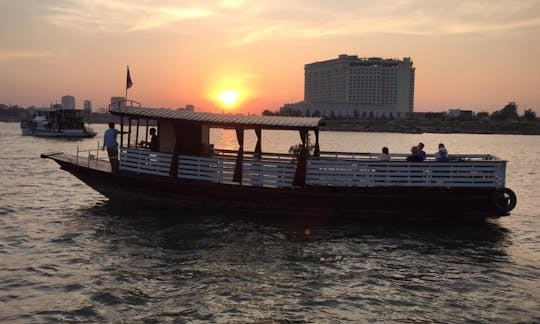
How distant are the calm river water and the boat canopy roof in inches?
126

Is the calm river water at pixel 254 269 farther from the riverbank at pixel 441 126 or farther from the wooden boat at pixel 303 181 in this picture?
the riverbank at pixel 441 126

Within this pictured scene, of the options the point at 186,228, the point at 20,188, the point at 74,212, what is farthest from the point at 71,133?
the point at 186,228

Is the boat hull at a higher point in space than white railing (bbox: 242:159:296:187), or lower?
lower

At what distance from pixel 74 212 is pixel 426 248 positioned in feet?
40.9

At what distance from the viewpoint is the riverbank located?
578ft

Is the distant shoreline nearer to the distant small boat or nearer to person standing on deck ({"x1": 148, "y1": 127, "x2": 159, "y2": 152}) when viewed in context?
the distant small boat

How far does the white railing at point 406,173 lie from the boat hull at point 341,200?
0.20 meters

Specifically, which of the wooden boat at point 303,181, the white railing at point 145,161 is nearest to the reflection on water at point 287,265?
the wooden boat at point 303,181

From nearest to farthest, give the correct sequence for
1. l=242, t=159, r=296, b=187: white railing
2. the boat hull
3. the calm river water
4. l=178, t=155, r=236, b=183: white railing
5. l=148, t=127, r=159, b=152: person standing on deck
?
1. the calm river water
2. the boat hull
3. l=242, t=159, r=296, b=187: white railing
4. l=178, t=155, r=236, b=183: white railing
5. l=148, t=127, r=159, b=152: person standing on deck

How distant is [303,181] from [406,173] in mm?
3403

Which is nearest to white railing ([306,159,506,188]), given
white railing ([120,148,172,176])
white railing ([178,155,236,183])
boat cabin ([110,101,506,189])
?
boat cabin ([110,101,506,189])

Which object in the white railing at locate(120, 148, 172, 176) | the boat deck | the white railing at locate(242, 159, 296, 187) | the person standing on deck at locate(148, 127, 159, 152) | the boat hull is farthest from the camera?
the boat deck

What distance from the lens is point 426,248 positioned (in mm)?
13000

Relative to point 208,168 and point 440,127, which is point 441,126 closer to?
point 440,127
